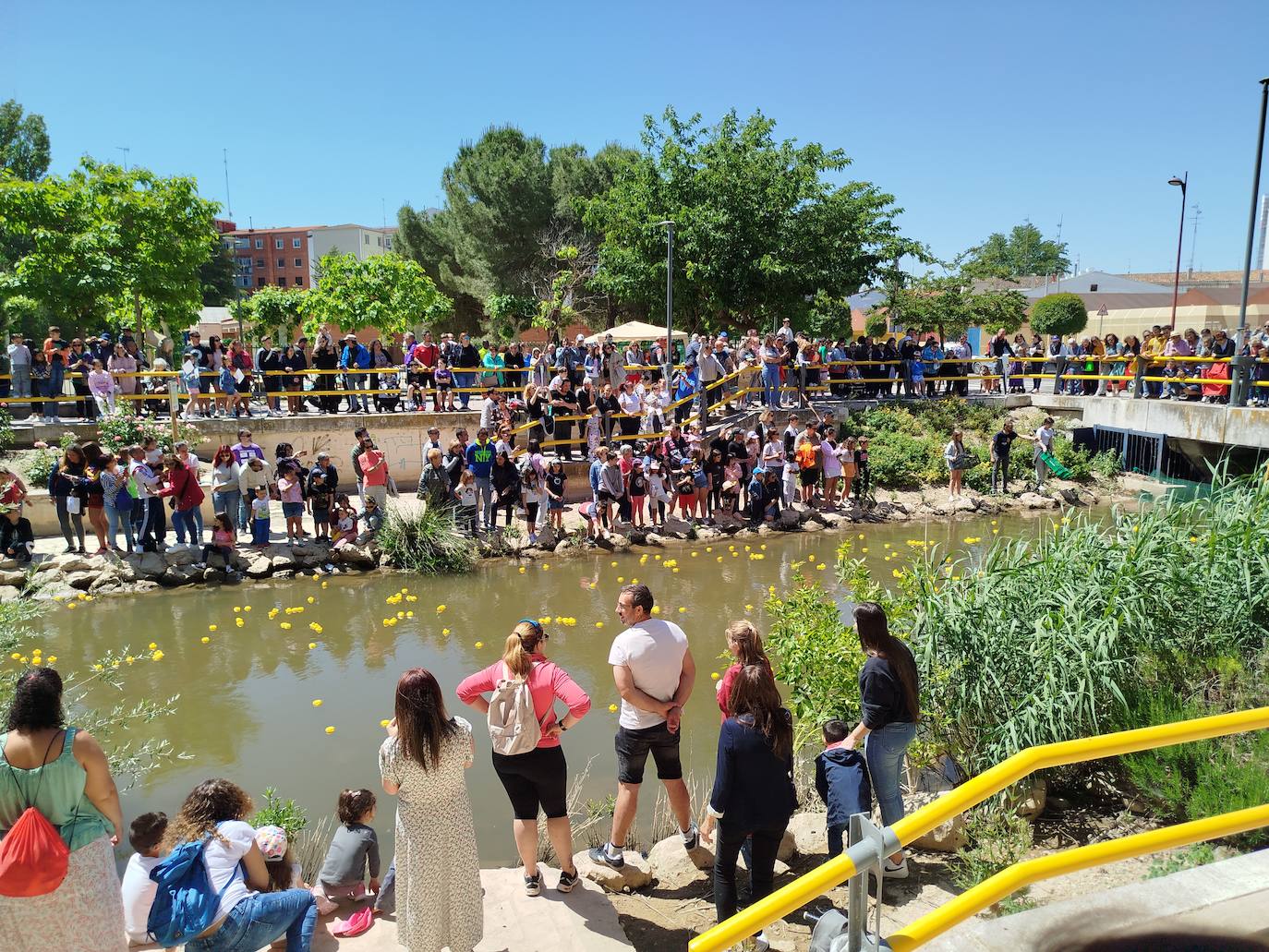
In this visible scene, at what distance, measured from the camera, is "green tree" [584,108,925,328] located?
2220 centimetres

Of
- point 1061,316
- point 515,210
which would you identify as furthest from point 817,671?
point 1061,316

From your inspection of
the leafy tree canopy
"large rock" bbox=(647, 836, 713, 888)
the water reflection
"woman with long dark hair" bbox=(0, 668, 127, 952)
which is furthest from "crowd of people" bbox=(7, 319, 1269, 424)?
the leafy tree canopy

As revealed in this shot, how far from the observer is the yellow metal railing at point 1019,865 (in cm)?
248

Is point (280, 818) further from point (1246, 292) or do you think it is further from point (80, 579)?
point (1246, 292)

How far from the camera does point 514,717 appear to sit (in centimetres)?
453

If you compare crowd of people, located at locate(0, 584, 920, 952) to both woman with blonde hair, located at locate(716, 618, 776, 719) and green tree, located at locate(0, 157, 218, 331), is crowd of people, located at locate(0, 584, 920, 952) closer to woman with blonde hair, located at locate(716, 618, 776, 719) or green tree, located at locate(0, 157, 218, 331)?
woman with blonde hair, located at locate(716, 618, 776, 719)

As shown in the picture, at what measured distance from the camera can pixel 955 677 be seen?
5.75 metres

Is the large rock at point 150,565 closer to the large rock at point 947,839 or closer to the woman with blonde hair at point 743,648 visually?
the woman with blonde hair at point 743,648

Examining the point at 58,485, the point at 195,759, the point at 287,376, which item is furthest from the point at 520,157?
the point at 195,759

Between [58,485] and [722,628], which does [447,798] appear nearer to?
[722,628]

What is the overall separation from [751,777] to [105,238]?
82.0 ft

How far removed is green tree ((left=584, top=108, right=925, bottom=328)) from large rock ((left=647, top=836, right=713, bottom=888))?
17.8m

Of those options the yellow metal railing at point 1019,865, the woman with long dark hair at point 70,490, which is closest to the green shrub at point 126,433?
the woman with long dark hair at point 70,490

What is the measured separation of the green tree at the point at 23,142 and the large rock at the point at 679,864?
5472 centimetres
